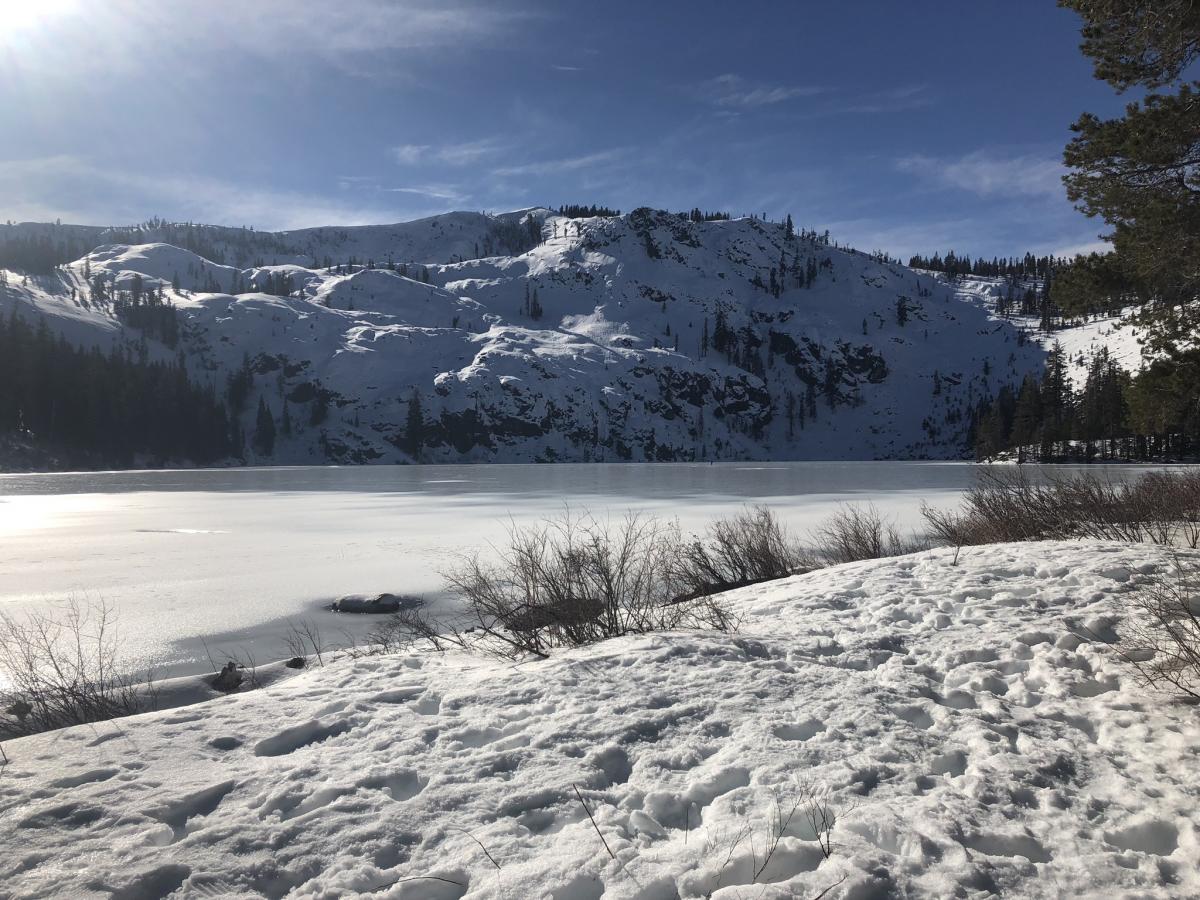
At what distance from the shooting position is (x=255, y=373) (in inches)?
5507

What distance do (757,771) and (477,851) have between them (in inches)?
74.8

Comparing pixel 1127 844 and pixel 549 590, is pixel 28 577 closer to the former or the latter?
pixel 549 590

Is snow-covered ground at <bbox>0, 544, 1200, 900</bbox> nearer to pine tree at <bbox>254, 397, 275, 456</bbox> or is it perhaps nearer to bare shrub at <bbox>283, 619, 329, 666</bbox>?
bare shrub at <bbox>283, 619, 329, 666</bbox>

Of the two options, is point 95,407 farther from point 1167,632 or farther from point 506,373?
point 1167,632

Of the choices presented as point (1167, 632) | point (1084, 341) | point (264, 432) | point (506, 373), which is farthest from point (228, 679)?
point (1084, 341)

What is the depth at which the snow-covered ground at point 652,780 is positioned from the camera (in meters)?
3.46

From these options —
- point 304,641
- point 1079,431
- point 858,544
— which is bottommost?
point 304,641

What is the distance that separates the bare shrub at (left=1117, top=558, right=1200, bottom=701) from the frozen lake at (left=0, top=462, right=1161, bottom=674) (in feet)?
35.6

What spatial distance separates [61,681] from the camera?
814 centimetres

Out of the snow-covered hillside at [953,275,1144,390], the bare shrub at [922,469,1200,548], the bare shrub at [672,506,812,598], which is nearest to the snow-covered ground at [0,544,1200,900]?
the bare shrub at [672,506,812,598]

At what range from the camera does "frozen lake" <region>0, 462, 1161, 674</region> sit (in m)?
12.1

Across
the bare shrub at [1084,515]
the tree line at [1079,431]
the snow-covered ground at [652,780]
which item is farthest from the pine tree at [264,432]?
the snow-covered ground at [652,780]

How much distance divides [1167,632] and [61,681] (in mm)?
12406

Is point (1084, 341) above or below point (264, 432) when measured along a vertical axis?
above
